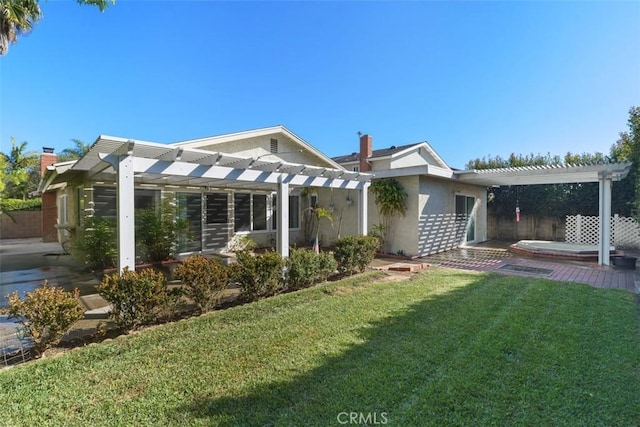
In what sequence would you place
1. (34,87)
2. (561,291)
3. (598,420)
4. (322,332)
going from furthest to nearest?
(34,87)
(561,291)
(322,332)
(598,420)

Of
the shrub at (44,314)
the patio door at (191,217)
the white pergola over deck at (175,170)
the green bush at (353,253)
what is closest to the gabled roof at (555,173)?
the white pergola over deck at (175,170)

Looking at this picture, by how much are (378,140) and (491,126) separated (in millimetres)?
7576

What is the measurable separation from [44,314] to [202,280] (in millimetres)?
2242

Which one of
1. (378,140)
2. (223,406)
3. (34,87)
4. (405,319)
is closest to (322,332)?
(405,319)

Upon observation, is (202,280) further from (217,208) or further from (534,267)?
(534,267)

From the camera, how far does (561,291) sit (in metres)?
7.42

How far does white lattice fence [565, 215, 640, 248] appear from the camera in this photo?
48.9 feet

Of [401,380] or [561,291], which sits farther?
[561,291]

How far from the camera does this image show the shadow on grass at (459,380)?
295 cm

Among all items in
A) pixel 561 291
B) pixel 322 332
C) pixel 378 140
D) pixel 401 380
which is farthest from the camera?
pixel 378 140

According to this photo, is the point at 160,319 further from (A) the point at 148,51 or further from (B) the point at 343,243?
(A) the point at 148,51

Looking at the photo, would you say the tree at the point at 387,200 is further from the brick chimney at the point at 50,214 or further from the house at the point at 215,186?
the brick chimney at the point at 50,214

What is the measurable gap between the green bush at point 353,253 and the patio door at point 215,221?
6660 mm

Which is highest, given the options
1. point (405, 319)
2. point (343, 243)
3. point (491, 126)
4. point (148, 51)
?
point (148, 51)
